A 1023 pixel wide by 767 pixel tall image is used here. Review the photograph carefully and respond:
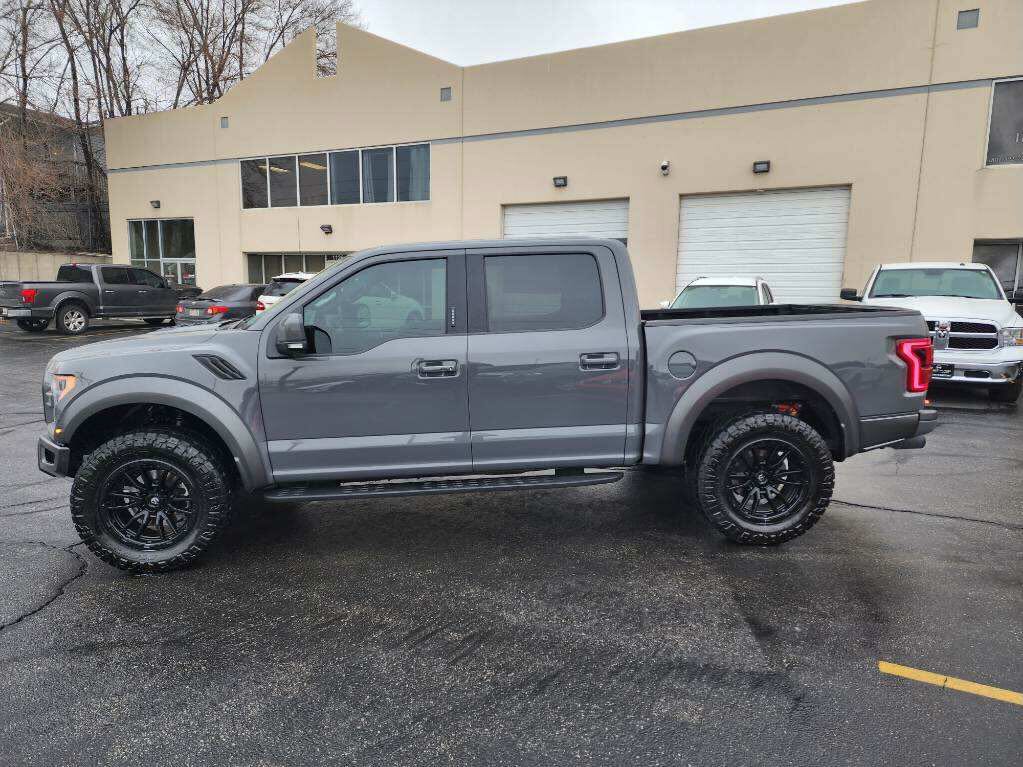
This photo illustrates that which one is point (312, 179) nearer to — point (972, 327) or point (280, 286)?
point (280, 286)

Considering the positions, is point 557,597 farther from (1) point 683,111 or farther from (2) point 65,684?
(1) point 683,111

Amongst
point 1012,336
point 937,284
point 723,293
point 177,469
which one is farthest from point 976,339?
point 177,469

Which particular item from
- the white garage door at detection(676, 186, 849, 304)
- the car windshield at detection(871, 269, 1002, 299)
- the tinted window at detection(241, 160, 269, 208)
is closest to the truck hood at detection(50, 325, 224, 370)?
the car windshield at detection(871, 269, 1002, 299)

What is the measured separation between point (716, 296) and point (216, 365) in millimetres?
8607

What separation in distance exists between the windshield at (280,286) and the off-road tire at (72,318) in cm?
662

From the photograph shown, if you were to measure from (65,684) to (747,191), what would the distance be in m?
16.9

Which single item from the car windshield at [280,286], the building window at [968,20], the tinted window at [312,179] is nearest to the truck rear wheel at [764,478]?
the car windshield at [280,286]

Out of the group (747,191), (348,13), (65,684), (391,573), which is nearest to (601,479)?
(391,573)

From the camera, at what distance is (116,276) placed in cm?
1828

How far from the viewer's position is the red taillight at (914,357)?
159 inches

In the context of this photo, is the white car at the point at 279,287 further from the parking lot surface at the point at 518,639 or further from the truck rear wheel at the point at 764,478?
the truck rear wheel at the point at 764,478

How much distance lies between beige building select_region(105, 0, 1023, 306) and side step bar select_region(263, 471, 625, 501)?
46.5 ft

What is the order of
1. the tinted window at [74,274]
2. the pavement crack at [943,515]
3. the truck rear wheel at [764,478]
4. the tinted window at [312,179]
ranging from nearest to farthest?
the truck rear wheel at [764,478] < the pavement crack at [943,515] < the tinted window at [74,274] < the tinted window at [312,179]

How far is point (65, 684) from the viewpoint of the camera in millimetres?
2756
